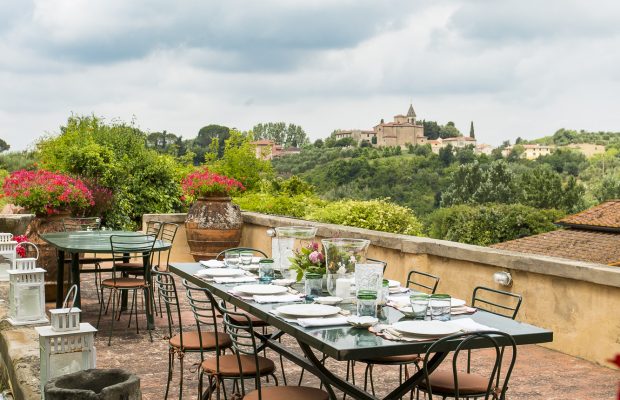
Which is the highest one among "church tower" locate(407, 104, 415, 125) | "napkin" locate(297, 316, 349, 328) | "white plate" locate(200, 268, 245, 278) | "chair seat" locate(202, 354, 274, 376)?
"church tower" locate(407, 104, 415, 125)

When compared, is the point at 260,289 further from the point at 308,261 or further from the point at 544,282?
the point at 544,282

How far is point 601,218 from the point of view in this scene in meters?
29.7

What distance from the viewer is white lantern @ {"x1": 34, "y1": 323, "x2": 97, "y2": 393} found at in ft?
9.30

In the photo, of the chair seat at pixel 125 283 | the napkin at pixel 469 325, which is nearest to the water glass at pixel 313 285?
the napkin at pixel 469 325

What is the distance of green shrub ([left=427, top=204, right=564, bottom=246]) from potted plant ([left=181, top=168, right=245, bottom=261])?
108 feet

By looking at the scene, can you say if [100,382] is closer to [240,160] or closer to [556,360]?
[556,360]

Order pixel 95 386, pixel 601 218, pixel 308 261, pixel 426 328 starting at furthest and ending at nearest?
pixel 601 218
pixel 308 261
pixel 426 328
pixel 95 386

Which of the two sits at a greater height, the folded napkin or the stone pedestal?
the folded napkin

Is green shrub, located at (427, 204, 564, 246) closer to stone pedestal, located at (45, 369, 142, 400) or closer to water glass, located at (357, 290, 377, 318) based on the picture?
water glass, located at (357, 290, 377, 318)

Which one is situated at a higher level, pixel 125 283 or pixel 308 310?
pixel 308 310

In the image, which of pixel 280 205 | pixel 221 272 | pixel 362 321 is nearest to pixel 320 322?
pixel 362 321

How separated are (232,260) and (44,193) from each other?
3236mm

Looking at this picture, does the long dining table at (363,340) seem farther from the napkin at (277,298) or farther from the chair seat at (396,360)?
the chair seat at (396,360)

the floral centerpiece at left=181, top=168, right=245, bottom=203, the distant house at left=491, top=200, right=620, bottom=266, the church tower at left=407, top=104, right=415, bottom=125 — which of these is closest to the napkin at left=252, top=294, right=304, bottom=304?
the floral centerpiece at left=181, top=168, right=245, bottom=203
